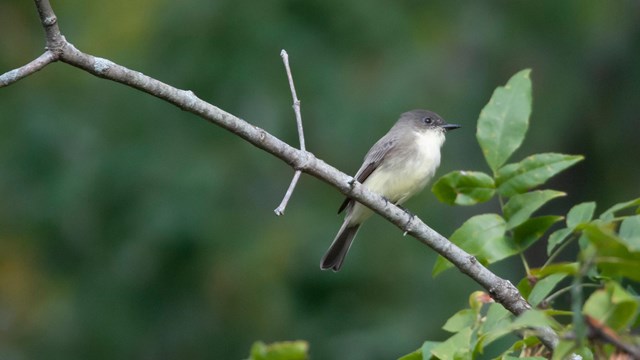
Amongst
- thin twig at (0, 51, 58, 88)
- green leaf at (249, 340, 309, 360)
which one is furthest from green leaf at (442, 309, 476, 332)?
thin twig at (0, 51, 58, 88)

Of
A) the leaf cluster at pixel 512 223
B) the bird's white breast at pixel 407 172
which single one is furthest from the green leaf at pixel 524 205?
the bird's white breast at pixel 407 172

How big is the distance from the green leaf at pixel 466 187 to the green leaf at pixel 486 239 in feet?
0.22

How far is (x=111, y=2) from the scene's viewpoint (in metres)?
8.98

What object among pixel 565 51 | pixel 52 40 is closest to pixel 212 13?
pixel 565 51

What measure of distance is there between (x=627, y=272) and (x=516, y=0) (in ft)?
25.8

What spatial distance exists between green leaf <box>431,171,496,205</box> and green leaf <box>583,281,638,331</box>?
125 cm

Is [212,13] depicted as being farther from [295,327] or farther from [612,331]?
[612,331]

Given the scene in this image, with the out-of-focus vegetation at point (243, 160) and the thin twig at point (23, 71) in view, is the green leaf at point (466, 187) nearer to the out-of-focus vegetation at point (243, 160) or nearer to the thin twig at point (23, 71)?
the thin twig at point (23, 71)

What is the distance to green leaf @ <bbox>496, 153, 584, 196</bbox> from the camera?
9.57ft

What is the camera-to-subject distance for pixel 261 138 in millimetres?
2939

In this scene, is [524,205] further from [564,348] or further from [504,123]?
[564,348]

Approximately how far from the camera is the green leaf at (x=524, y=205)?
2.94m

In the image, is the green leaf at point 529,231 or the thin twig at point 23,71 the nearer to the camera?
the thin twig at point 23,71

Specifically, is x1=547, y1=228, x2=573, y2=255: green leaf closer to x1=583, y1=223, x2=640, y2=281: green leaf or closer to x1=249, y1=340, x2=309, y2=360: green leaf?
x1=583, y1=223, x2=640, y2=281: green leaf
